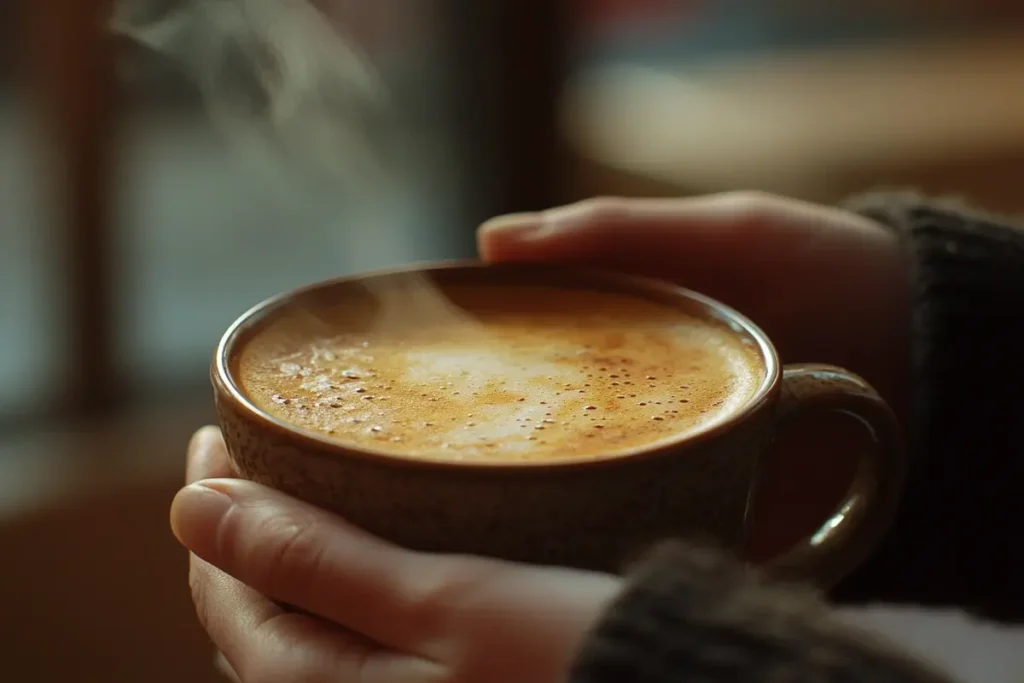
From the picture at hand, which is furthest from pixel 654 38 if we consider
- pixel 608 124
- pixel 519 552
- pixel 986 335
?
pixel 519 552

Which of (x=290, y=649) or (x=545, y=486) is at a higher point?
(x=545, y=486)

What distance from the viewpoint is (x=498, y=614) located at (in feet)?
1.73

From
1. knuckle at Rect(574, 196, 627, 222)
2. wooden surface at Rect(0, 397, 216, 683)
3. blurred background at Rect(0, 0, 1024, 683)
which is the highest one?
knuckle at Rect(574, 196, 627, 222)

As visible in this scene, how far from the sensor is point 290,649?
574 millimetres

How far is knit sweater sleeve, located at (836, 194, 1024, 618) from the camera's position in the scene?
895 mm

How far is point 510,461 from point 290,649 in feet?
0.51

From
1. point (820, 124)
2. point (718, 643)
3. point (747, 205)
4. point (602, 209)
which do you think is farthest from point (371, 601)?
point (820, 124)

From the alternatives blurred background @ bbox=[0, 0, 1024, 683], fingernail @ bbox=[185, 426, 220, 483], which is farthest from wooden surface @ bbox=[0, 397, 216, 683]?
fingernail @ bbox=[185, 426, 220, 483]

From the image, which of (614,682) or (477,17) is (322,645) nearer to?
(614,682)

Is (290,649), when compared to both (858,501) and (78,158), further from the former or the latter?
(78,158)

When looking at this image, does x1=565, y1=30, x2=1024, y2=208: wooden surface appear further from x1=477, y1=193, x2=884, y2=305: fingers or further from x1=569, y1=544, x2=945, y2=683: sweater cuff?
x1=569, y1=544, x2=945, y2=683: sweater cuff

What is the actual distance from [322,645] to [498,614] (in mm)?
103

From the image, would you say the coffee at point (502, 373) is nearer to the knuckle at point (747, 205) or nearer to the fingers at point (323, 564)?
the fingers at point (323, 564)

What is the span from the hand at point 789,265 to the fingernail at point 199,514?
43cm
